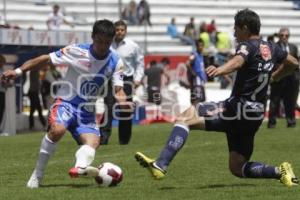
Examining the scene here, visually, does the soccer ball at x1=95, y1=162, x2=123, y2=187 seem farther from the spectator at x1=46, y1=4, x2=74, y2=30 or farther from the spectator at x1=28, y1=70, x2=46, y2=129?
the spectator at x1=46, y1=4, x2=74, y2=30

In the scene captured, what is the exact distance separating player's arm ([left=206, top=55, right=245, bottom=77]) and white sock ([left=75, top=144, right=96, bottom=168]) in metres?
1.55

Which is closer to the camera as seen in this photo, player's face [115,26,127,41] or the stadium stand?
player's face [115,26,127,41]

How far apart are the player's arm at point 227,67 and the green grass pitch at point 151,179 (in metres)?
1.13

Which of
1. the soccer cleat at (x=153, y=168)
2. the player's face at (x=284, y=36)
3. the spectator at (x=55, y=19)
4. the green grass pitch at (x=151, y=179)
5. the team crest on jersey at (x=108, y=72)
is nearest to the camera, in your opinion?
the green grass pitch at (x=151, y=179)

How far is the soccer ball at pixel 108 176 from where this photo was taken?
9.19 metres

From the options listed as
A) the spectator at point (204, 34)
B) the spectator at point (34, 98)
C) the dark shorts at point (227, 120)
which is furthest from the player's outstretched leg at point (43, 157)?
the spectator at point (204, 34)

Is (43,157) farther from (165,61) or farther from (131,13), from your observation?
(131,13)

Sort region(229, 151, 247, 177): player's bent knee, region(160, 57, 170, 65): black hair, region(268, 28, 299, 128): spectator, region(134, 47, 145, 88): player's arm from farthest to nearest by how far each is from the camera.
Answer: region(160, 57, 170, 65): black hair < region(268, 28, 299, 128): spectator < region(134, 47, 145, 88): player's arm < region(229, 151, 247, 177): player's bent knee

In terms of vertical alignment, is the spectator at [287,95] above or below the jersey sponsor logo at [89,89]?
below

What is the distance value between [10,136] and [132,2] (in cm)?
1506

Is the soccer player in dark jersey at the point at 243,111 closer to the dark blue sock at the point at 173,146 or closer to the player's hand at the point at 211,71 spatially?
the dark blue sock at the point at 173,146

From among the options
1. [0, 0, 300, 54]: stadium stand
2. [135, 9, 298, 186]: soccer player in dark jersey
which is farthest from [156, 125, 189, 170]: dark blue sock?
[0, 0, 300, 54]: stadium stand

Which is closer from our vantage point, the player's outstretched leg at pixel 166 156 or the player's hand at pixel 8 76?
the player's outstretched leg at pixel 166 156

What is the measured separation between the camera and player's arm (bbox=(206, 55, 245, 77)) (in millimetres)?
7996
